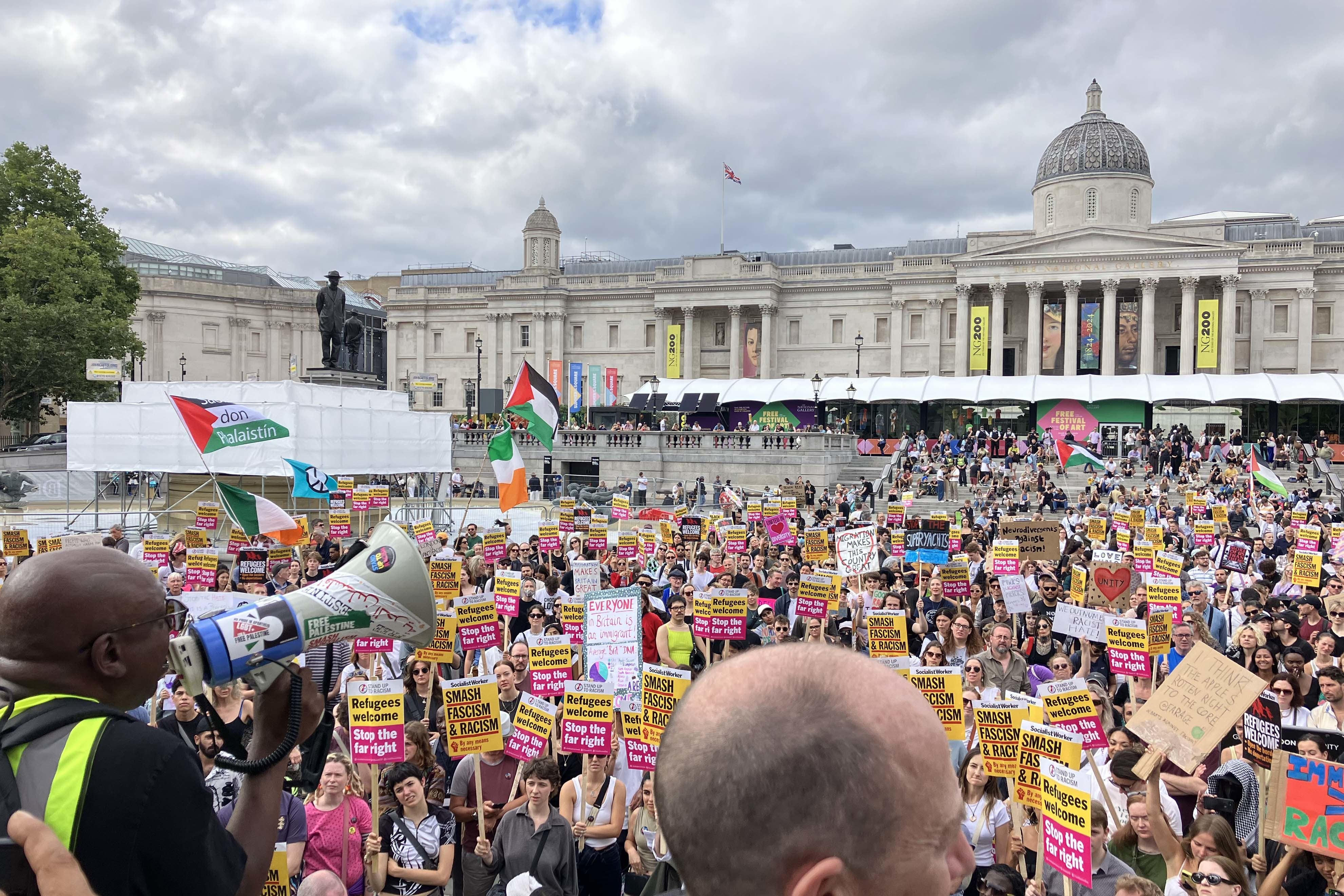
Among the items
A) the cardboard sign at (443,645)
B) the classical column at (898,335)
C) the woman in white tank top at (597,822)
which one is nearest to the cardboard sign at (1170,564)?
the woman in white tank top at (597,822)

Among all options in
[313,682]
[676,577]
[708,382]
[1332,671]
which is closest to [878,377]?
[708,382]

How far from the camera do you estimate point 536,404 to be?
19.5m

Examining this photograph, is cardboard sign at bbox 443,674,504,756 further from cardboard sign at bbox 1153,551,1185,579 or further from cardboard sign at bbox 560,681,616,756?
cardboard sign at bbox 1153,551,1185,579

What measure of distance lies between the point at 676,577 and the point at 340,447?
51.4 feet

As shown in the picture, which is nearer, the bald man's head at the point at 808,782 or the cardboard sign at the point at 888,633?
the bald man's head at the point at 808,782

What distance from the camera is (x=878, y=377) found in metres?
57.4

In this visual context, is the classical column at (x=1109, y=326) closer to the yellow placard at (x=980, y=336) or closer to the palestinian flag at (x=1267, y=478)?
the yellow placard at (x=980, y=336)

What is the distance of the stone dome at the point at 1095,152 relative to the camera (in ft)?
200

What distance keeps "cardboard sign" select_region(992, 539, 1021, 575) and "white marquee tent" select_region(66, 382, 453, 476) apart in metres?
17.0

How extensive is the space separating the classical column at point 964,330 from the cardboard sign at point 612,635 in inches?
2203

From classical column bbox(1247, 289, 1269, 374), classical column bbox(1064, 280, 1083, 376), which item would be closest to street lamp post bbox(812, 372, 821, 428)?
classical column bbox(1064, 280, 1083, 376)

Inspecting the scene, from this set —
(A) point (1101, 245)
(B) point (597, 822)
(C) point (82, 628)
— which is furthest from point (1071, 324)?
(C) point (82, 628)

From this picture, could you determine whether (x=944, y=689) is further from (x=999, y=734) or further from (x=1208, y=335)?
(x=1208, y=335)

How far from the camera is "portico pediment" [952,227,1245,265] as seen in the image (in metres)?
56.7
